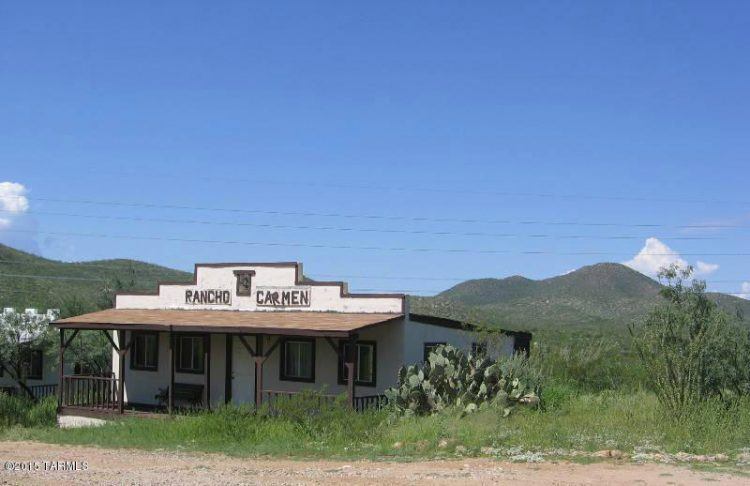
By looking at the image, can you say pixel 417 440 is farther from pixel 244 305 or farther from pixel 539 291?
pixel 539 291

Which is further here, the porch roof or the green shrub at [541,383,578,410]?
the porch roof

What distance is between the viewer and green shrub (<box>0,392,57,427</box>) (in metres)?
23.9

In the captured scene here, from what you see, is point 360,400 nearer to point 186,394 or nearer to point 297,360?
point 297,360

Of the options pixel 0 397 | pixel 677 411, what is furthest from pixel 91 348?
pixel 677 411

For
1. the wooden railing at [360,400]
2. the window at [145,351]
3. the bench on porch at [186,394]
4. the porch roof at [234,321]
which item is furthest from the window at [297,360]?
the window at [145,351]

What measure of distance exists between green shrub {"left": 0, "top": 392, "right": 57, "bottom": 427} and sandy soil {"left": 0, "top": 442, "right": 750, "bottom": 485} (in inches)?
365

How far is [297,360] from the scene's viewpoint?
23.2m

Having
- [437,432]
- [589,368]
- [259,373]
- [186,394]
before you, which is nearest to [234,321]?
[259,373]

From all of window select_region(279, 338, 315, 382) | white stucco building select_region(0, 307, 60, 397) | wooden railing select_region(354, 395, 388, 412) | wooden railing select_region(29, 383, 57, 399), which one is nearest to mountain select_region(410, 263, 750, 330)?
white stucco building select_region(0, 307, 60, 397)

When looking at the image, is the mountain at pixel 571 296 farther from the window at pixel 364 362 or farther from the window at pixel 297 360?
the window at pixel 364 362

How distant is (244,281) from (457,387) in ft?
25.8

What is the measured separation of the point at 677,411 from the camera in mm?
16016

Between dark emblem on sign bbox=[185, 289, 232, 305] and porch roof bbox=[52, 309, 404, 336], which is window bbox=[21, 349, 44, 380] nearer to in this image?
porch roof bbox=[52, 309, 404, 336]

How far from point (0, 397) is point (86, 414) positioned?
3558mm
